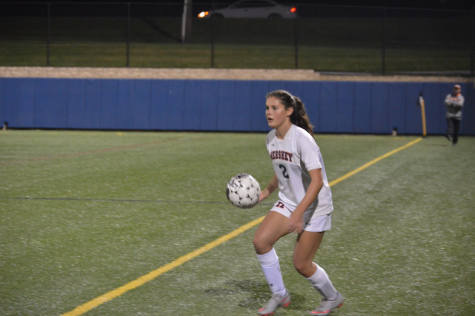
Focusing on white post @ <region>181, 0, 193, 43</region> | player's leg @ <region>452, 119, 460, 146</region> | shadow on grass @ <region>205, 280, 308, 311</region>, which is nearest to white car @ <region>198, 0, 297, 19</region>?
white post @ <region>181, 0, 193, 43</region>

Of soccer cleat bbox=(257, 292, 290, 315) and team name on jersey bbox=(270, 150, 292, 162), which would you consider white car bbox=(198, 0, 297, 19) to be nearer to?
team name on jersey bbox=(270, 150, 292, 162)

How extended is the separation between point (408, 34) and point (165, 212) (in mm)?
25041

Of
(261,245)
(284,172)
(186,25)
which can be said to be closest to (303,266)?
(261,245)

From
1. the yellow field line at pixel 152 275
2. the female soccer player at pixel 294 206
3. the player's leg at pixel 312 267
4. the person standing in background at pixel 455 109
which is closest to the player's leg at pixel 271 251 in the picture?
the female soccer player at pixel 294 206

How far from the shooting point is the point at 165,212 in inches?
322

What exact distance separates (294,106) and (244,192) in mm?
782

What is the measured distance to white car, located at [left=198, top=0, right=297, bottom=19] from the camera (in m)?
32.2

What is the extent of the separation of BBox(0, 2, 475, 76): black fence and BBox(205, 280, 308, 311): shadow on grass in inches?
905

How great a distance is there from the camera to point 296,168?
429 cm

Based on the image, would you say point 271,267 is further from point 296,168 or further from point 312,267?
point 296,168

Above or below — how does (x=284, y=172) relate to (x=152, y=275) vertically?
above

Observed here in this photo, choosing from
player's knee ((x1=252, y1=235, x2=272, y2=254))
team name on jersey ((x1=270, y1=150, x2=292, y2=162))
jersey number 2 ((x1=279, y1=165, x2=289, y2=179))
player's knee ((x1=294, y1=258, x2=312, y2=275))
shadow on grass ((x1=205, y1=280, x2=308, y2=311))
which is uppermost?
team name on jersey ((x1=270, y1=150, x2=292, y2=162))

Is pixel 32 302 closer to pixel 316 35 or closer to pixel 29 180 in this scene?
pixel 29 180

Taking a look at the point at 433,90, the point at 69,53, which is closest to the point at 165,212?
the point at 433,90
